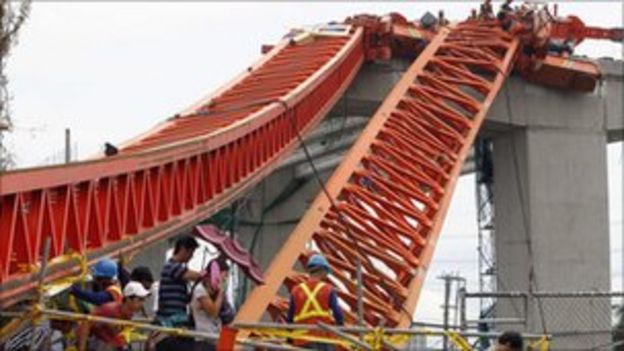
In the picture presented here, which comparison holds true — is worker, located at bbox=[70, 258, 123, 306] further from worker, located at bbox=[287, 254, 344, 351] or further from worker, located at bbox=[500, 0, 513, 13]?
worker, located at bbox=[500, 0, 513, 13]

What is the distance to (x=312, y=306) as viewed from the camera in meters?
12.4

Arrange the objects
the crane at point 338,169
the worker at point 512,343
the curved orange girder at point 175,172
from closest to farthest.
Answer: the worker at point 512,343 < the curved orange girder at point 175,172 < the crane at point 338,169

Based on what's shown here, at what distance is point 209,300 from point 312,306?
38.6 inches

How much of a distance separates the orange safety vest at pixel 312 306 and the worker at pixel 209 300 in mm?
703

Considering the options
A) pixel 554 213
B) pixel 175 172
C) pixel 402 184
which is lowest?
pixel 554 213

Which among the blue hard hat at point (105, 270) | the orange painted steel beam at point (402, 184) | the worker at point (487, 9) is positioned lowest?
the orange painted steel beam at point (402, 184)

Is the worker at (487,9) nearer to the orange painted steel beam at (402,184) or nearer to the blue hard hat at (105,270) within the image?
the orange painted steel beam at (402,184)

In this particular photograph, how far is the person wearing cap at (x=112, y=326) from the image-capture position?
1191 cm

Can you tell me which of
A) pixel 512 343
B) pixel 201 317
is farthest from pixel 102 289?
pixel 512 343

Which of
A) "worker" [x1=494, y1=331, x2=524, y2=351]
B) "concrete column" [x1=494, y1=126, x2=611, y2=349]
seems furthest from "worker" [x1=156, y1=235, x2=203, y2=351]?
"concrete column" [x1=494, y1=126, x2=611, y2=349]

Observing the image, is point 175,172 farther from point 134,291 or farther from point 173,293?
point 134,291

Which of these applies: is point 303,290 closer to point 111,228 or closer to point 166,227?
point 111,228

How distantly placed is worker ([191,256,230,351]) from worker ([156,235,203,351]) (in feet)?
0.93

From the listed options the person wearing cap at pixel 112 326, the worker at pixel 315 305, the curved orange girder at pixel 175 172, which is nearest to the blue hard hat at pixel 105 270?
the person wearing cap at pixel 112 326
